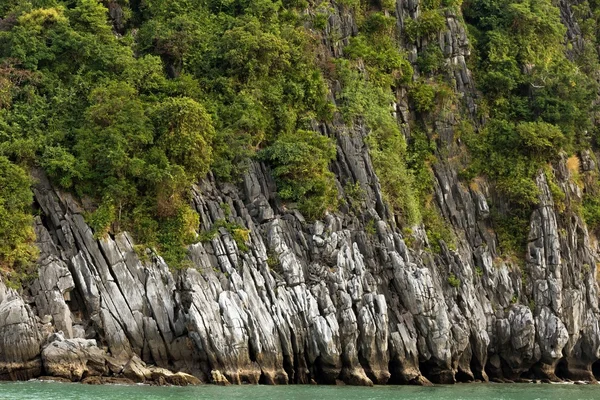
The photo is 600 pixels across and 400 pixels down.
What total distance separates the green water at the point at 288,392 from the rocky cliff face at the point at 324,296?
1576mm

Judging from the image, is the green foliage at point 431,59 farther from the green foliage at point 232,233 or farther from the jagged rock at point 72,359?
the jagged rock at point 72,359

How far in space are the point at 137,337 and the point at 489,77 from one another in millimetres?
24207

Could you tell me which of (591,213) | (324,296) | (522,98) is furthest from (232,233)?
(591,213)

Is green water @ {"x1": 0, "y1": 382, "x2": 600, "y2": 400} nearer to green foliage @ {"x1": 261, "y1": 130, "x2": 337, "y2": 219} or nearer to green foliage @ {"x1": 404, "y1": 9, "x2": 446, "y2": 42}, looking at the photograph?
green foliage @ {"x1": 261, "y1": 130, "x2": 337, "y2": 219}

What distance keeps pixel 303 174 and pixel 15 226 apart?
11.7 meters

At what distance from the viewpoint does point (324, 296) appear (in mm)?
38906

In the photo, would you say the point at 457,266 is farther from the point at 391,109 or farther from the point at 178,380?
the point at 178,380

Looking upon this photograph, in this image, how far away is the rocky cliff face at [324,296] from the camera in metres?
35.6

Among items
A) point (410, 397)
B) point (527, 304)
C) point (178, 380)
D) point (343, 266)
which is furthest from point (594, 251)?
point (178, 380)

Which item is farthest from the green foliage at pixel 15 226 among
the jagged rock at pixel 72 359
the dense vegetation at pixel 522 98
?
the dense vegetation at pixel 522 98

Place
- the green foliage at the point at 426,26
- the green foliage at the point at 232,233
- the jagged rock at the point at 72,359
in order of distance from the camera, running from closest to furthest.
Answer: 1. the jagged rock at the point at 72,359
2. the green foliage at the point at 232,233
3. the green foliage at the point at 426,26

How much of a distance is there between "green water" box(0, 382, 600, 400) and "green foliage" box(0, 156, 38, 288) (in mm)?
5025

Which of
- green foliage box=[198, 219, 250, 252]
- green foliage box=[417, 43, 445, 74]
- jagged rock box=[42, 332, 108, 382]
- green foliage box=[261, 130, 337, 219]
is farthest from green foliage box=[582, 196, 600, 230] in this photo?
jagged rock box=[42, 332, 108, 382]

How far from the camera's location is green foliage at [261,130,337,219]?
137ft
